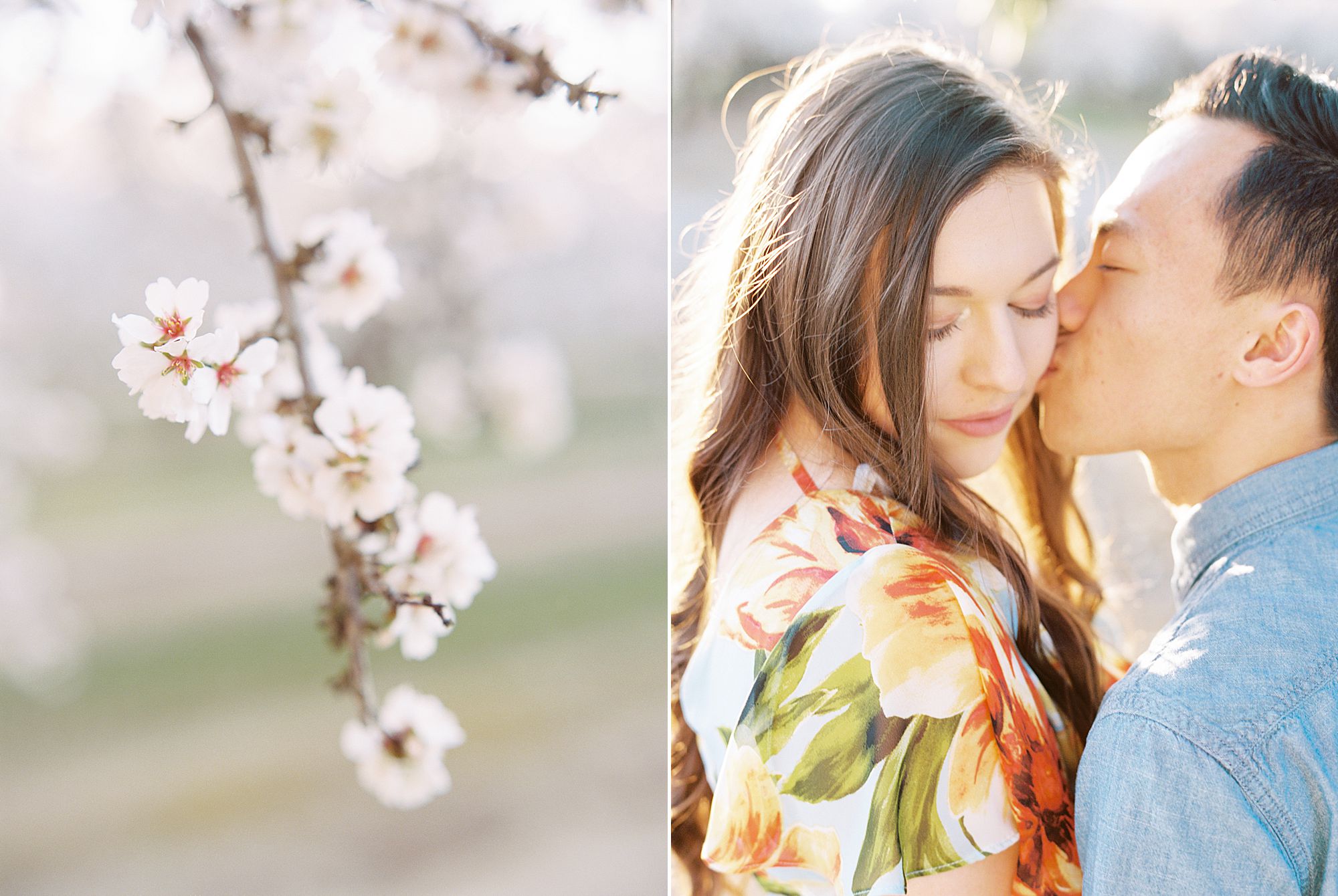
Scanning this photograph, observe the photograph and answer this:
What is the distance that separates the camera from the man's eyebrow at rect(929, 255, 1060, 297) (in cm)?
79

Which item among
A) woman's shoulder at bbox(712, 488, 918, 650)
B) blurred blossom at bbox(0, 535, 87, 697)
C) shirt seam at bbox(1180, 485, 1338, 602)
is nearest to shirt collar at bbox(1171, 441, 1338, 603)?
shirt seam at bbox(1180, 485, 1338, 602)

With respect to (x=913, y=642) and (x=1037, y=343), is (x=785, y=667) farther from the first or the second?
(x=1037, y=343)

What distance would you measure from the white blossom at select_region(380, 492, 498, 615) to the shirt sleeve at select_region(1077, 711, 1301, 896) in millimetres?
554

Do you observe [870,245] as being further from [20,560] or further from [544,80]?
[20,560]

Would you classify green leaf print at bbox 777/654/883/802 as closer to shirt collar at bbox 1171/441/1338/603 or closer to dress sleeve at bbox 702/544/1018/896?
dress sleeve at bbox 702/544/1018/896

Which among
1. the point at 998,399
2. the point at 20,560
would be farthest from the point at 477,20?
the point at 20,560

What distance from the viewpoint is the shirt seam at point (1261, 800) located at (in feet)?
2.30

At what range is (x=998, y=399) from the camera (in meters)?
0.88

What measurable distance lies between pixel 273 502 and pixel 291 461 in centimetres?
23

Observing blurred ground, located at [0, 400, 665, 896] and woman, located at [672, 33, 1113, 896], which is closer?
woman, located at [672, 33, 1113, 896]

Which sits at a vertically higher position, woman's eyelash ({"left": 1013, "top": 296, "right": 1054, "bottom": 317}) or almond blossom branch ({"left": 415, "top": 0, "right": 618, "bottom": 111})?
almond blossom branch ({"left": 415, "top": 0, "right": 618, "bottom": 111})

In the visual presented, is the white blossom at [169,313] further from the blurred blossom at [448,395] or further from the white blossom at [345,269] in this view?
the blurred blossom at [448,395]

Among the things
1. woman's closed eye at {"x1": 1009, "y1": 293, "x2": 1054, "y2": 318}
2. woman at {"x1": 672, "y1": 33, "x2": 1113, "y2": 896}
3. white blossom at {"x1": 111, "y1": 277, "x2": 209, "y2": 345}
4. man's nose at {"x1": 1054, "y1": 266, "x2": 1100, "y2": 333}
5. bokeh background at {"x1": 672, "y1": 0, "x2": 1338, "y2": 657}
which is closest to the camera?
white blossom at {"x1": 111, "y1": 277, "x2": 209, "y2": 345}

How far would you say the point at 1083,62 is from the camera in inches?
52.9
